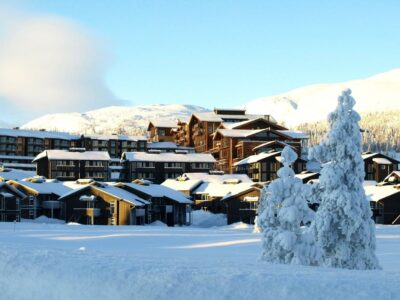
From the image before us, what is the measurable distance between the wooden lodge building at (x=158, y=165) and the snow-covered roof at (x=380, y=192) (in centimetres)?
3748

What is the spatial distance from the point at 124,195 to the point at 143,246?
1433 inches

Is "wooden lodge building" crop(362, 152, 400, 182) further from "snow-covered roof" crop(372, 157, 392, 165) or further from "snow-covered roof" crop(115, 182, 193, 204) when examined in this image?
"snow-covered roof" crop(115, 182, 193, 204)

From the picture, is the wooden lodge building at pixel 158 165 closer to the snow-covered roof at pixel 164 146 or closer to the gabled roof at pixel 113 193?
the snow-covered roof at pixel 164 146

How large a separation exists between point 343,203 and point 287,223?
11.3 feet

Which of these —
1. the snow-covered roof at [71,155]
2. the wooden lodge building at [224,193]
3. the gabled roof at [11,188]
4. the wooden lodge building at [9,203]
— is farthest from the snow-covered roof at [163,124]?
the gabled roof at [11,188]

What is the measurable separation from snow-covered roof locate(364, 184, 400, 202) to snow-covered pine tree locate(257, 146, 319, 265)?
201ft

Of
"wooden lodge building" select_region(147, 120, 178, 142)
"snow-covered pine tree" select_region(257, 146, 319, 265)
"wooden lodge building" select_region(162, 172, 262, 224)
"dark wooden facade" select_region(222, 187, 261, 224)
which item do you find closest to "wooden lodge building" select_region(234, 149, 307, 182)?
"wooden lodge building" select_region(162, 172, 262, 224)

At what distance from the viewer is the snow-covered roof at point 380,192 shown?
87100 mm

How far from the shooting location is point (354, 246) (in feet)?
102

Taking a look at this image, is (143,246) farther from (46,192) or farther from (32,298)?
(46,192)

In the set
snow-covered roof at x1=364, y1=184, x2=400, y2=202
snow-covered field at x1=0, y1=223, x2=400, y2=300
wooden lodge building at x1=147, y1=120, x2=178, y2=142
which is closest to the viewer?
snow-covered field at x1=0, y1=223, x2=400, y2=300

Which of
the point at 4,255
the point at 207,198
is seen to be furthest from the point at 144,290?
the point at 207,198

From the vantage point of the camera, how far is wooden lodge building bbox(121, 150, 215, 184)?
117 m

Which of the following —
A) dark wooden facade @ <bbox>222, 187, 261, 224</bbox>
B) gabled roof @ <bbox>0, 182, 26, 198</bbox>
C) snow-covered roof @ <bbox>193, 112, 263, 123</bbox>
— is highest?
snow-covered roof @ <bbox>193, 112, 263, 123</bbox>
